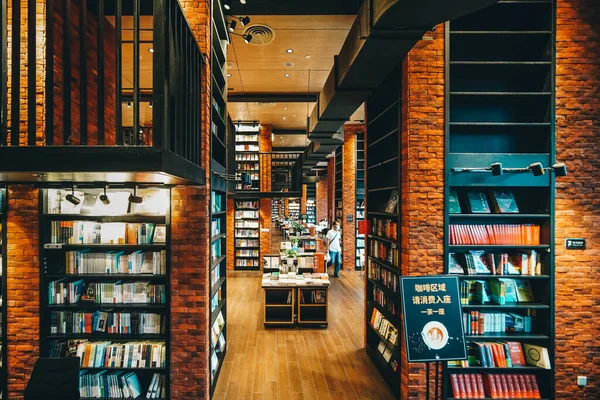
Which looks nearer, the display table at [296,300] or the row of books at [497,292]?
the row of books at [497,292]

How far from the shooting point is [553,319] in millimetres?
3713

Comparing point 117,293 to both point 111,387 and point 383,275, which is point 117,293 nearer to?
point 111,387

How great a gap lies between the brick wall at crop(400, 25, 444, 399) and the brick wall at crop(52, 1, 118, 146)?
3.11 meters

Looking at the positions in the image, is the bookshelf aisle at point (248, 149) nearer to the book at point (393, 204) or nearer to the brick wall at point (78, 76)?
the brick wall at point (78, 76)

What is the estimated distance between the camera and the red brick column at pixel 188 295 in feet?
11.3

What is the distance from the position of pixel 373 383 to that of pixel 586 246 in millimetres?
3083

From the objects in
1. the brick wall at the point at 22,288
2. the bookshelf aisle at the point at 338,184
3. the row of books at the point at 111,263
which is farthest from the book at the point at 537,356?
the bookshelf aisle at the point at 338,184

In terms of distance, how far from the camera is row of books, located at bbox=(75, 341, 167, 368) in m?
3.53

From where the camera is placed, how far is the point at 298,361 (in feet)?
16.0

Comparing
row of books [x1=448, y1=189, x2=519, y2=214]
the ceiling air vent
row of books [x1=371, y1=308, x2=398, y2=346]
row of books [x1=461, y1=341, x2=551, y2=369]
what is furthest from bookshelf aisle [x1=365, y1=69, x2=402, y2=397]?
the ceiling air vent

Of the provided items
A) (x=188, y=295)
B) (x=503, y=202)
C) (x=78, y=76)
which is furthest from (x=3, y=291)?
(x=503, y=202)

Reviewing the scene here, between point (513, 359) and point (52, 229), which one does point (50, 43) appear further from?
point (513, 359)

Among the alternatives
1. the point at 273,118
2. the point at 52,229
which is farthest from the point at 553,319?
the point at 273,118

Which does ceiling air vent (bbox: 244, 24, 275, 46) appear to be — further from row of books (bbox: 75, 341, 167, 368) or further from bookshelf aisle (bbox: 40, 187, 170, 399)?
row of books (bbox: 75, 341, 167, 368)
